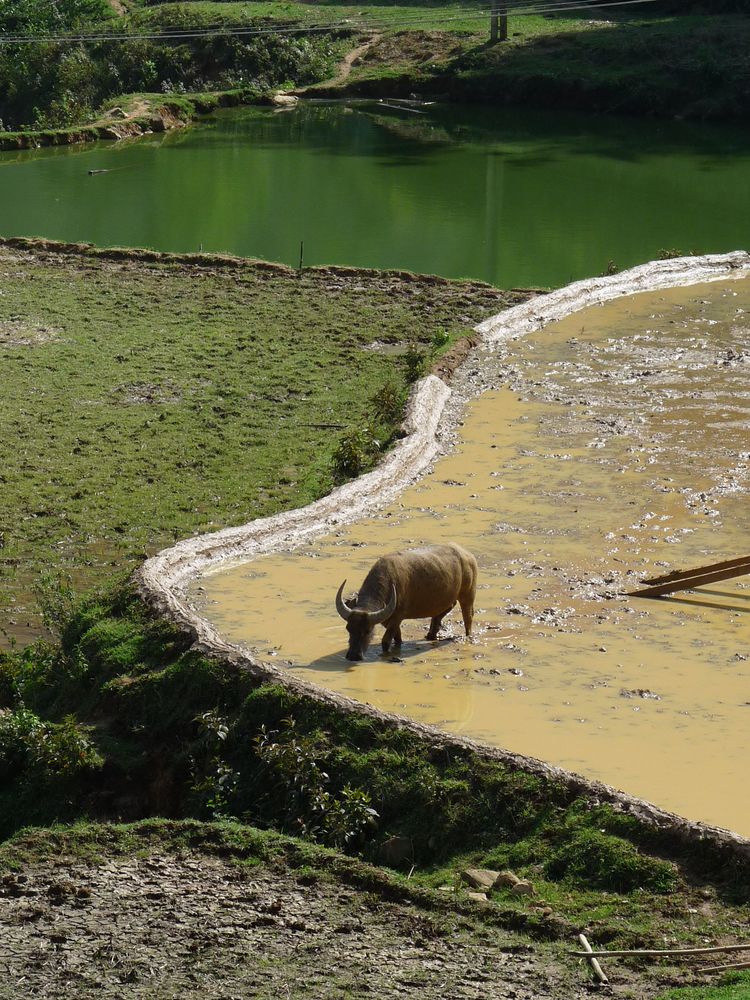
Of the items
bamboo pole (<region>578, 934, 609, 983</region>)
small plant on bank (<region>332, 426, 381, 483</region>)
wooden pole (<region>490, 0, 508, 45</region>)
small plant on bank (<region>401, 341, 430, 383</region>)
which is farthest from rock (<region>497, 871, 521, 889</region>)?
wooden pole (<region>490, 0, 508, 45</region>)

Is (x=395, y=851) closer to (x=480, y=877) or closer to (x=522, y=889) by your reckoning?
(x=480, y=877)

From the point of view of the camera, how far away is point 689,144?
36.0 meters

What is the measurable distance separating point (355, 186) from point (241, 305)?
34.7 ft

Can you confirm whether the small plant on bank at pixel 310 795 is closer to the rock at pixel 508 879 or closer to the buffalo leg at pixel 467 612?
the rock at pixel 508 879

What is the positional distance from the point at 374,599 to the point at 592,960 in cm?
319

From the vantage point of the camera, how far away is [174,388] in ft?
54.0

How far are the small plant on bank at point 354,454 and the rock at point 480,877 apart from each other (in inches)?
254

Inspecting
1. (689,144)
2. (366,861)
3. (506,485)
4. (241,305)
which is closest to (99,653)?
(366,861)

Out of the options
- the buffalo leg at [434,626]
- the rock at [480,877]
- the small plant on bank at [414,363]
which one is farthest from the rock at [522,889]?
the small plant on bank at [414,363]

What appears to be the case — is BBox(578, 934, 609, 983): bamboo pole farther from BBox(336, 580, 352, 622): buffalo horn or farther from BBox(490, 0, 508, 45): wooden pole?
BBox(490, 0, 508, 45): wooden pole

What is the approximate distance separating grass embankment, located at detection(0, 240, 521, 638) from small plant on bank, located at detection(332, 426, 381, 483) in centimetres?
3

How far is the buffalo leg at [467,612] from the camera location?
9.60m

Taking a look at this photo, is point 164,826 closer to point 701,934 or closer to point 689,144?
point 701,934

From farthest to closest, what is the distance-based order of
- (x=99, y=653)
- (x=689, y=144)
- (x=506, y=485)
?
(x=689, y=144)
(x=506, y=485)
(x=99, y=653)
